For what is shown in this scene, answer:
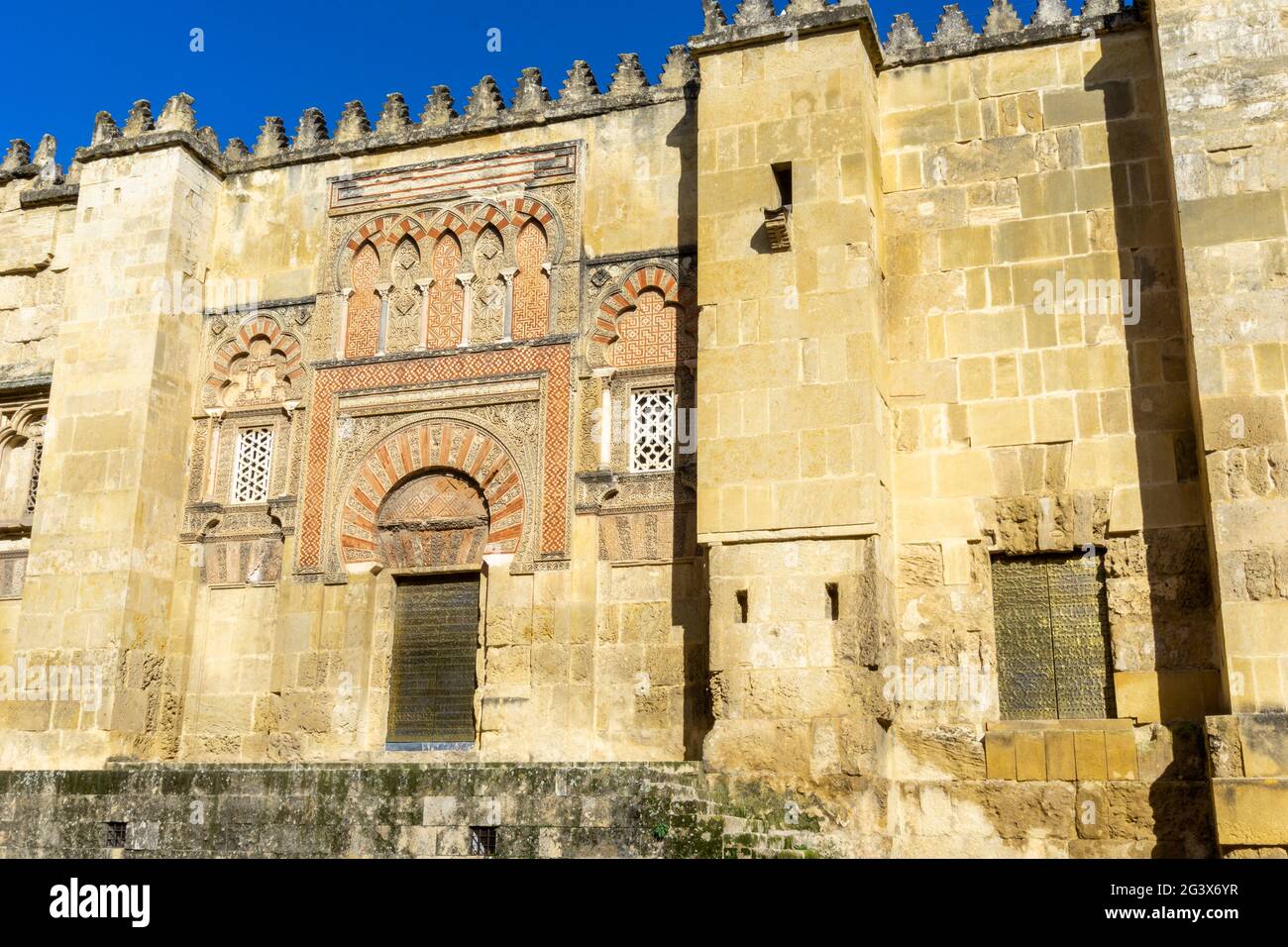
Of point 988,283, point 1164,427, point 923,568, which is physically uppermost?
point 988,283

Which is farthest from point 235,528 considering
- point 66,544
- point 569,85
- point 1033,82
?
point 1033,82

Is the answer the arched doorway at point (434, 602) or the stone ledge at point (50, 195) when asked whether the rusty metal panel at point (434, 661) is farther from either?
the stone ledge at point (50, 195)

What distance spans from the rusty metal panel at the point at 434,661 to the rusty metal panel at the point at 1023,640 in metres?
3.61

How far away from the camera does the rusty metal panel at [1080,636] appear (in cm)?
789

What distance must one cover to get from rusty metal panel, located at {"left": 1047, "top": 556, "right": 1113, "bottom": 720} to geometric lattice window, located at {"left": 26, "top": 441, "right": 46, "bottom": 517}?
26.1 feet

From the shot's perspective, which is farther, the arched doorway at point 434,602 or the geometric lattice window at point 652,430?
the arched doorway at point 434,602

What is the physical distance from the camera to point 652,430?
367 inches

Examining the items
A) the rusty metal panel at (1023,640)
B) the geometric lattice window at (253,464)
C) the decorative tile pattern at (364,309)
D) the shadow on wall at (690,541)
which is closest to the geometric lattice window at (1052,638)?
the rusty metal panel at (1023,640)

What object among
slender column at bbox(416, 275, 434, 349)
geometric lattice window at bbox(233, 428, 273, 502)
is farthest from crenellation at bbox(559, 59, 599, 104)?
geometric lattice window at bbox(233, 428, 273, 502)

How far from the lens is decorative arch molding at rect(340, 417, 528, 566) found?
9469 mm

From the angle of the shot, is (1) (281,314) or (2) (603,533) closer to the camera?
(2) (603,533)

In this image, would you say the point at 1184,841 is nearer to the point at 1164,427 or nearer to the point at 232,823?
the point at 1164,427

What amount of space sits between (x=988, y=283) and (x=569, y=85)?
367 cm

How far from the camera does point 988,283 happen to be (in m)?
8.61
